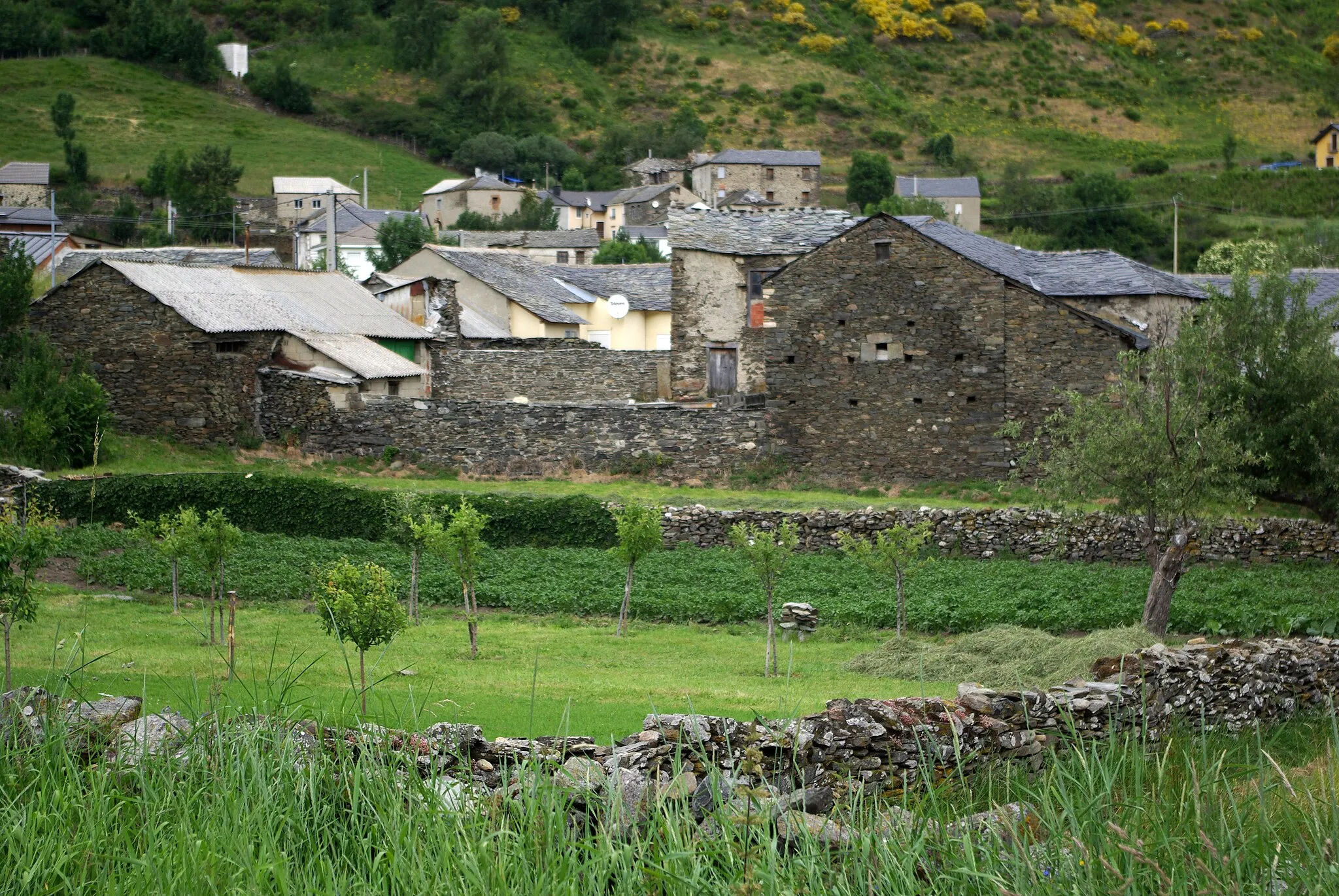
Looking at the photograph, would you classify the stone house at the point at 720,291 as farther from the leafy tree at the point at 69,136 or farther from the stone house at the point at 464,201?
the leafy tree at the point at 69,136

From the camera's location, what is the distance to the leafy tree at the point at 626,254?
8406 cm

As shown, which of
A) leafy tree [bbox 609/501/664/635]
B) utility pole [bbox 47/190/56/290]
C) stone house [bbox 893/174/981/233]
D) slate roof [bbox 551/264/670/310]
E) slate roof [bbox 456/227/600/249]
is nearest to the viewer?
leafy tree [bbox 609/501/664/635]

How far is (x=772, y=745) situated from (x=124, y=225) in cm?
8484

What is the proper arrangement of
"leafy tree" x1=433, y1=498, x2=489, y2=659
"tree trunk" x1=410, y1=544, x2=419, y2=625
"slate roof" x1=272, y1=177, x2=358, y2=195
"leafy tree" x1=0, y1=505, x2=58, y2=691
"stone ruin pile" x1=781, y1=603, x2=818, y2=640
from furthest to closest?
"slate roof" x1=272, y1=177, x2=358, y2=195
"tree trunk" x1=410, y1=544, x2=419, y2=625
"stone ruin pile" x1=781, y1=603, x2=818, y2=640
"leafy tree" x1=433, y1=498, x2=489, y2=659
"leafy tree" x1=0, y1=505, x2=58, y2=691

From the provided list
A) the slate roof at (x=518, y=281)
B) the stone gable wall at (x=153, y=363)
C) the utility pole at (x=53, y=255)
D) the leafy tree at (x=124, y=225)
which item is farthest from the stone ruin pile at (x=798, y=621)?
the leafy tree at (x=124, y=225)

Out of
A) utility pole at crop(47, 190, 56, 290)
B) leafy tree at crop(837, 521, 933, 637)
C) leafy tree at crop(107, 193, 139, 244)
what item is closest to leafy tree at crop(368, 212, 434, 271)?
utility pole at crop(47, 190, 56, 290)

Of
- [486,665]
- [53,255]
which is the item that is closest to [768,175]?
[53,255]

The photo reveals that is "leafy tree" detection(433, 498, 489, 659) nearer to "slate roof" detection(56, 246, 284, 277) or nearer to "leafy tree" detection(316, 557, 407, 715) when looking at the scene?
"leafy tree" detection(316, 557, 407, 715)

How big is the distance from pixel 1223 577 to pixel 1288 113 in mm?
130913

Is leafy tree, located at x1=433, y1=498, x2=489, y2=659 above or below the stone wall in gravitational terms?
below

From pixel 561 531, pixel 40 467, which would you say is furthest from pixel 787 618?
pixel 40 467

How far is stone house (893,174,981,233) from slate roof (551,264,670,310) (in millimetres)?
37025

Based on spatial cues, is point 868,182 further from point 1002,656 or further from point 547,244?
point 1002,656

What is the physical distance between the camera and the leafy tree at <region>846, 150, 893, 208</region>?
104 metres
